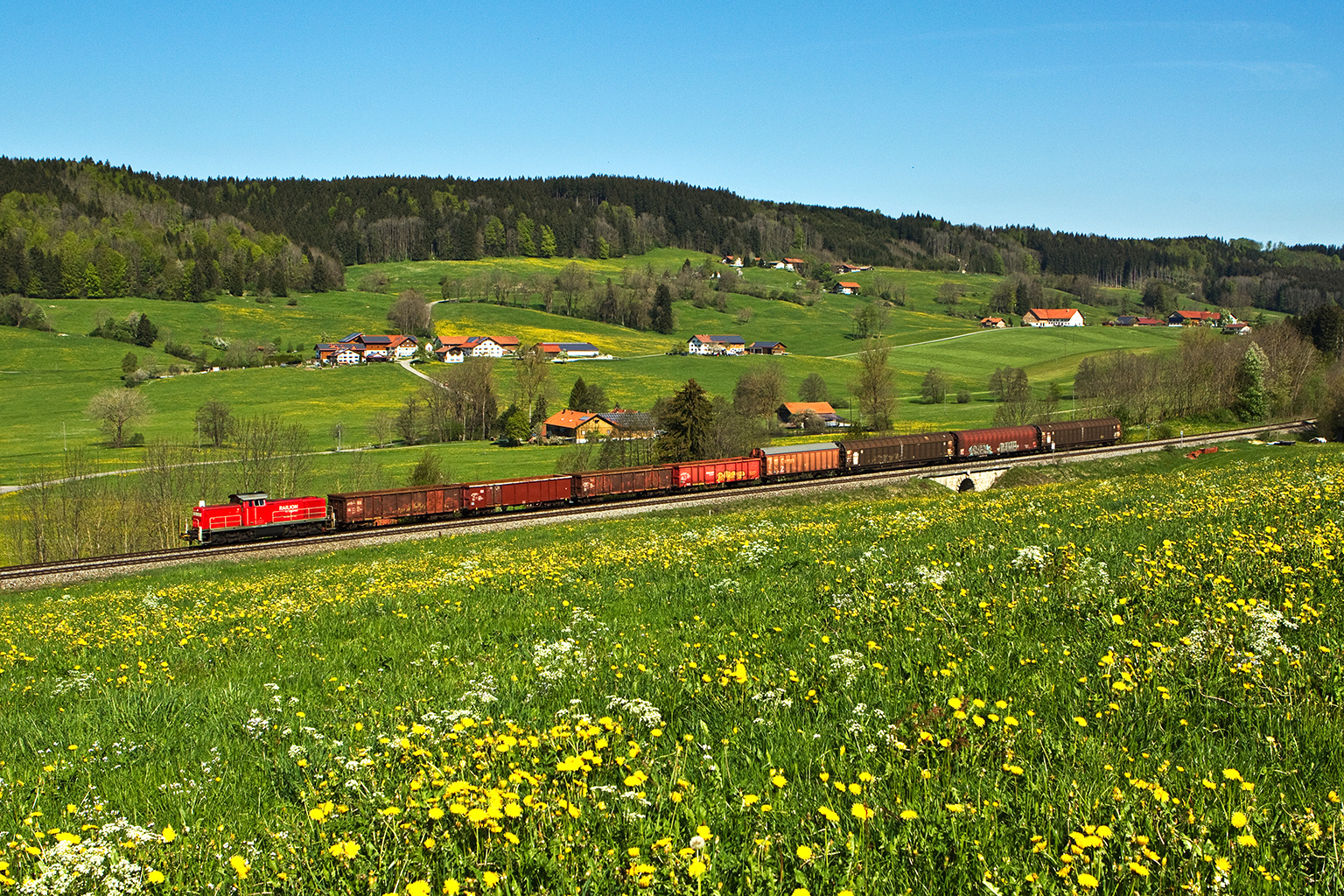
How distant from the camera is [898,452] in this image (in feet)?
213

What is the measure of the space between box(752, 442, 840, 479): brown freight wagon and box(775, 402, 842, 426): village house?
5176cm

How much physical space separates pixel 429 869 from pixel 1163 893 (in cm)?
369

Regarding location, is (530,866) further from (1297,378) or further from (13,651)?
(1297,378)

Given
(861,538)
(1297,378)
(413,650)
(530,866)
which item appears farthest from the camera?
(1297,378)

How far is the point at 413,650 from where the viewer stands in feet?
36.7

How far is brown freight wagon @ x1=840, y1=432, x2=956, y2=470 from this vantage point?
208ft

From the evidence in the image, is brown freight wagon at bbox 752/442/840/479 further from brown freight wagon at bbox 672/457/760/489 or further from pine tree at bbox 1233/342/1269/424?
pine tree at bbox 1233/342/1269/424

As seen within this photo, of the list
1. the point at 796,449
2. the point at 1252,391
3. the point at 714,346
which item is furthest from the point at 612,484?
the point at 714,346

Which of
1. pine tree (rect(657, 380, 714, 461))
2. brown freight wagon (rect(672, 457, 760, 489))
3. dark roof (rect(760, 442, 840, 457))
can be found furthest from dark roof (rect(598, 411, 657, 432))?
brown freight wagon (rect(672, 457, 760, 489))

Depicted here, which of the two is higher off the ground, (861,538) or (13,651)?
(861,538)

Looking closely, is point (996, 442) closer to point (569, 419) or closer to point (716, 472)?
point (716, 472)

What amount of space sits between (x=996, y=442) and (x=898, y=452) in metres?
10.7

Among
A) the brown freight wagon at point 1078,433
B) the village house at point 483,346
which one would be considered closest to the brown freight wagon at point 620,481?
the brown freight wagon at point 1078,433

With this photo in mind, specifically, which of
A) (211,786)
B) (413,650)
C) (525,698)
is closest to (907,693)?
(525,698)
